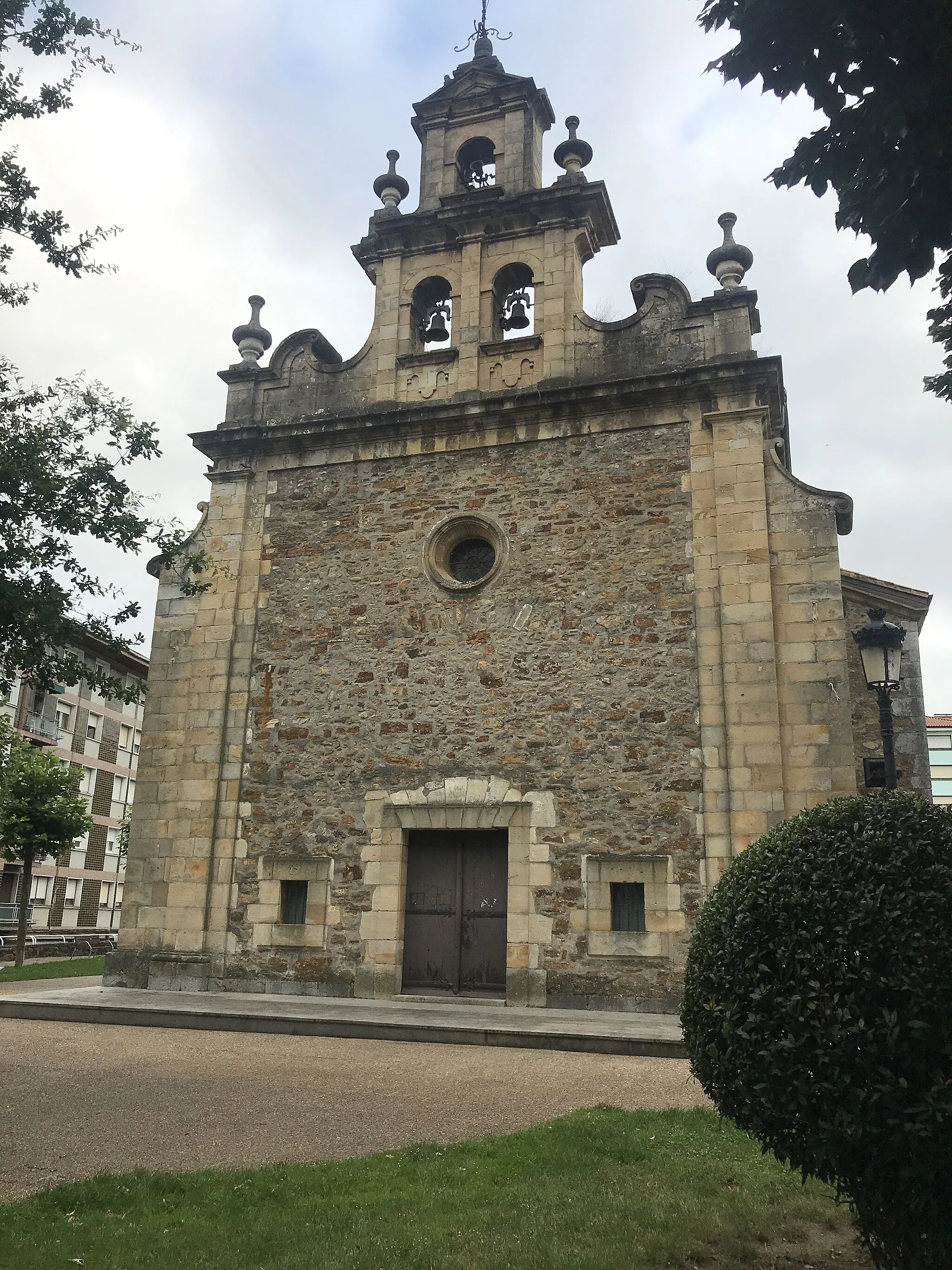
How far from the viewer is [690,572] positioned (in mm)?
12305

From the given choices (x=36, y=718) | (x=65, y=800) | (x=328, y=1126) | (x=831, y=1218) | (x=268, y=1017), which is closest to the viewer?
(x=831, y=1218)

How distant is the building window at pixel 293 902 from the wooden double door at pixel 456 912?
1365 millimetres

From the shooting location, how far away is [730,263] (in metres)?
13.4

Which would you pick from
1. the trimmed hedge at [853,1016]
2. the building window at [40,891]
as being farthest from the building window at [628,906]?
the building window at [40,891]

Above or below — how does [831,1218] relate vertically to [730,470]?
below

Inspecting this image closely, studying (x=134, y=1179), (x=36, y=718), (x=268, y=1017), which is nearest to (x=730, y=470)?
(x=268, y=1017)

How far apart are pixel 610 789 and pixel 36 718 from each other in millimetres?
29586

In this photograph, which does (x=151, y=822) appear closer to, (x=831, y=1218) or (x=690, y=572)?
(x=690, y=572)

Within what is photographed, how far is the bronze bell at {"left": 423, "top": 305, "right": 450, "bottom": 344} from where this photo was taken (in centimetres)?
1502

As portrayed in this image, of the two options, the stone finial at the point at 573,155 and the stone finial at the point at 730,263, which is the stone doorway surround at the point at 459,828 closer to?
the stone finial at the point at 730,263

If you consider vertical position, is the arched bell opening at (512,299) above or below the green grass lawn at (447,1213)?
above

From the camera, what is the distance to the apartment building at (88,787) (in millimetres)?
35312

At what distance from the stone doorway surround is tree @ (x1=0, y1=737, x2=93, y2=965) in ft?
38.0

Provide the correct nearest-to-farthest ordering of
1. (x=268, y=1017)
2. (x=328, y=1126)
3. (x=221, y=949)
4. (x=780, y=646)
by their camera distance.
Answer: (x=328, y=1126) → (x=268, y=1017) → (x=780, y=646) → (x=221, y=949)
